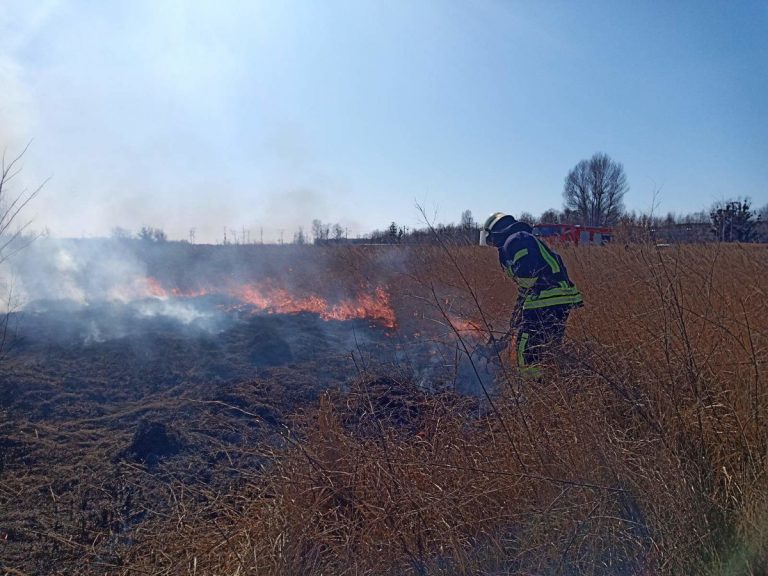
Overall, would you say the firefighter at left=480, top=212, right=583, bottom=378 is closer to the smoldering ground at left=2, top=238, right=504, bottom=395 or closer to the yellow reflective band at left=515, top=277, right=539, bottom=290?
the yellow reflective band at left=515, top=277, right=539, bottom=290

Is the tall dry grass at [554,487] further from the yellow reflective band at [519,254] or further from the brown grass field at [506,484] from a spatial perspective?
the yellow reflective band at [519,254]

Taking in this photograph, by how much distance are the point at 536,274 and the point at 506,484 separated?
2619mm

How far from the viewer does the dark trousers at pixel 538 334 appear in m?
3.73

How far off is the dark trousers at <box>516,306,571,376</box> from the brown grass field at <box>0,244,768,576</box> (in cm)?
19

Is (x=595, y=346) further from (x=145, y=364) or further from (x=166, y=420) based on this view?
(x=145, y=364)

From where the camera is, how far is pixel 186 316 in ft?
38.0

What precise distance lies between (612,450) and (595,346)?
122 cm

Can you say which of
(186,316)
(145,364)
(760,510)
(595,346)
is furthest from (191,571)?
(186,316)

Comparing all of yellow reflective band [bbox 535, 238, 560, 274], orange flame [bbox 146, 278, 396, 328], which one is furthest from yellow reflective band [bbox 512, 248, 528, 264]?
orange flame [bbox 146, 278, 396, 328]

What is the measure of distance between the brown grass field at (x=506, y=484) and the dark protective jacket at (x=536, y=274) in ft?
1.58

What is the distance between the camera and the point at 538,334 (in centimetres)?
439

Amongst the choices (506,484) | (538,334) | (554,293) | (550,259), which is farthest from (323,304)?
(506,484)

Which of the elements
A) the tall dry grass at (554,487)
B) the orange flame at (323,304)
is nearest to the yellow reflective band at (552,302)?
the tall dry grass at (554,487)

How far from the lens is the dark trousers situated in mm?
3731
